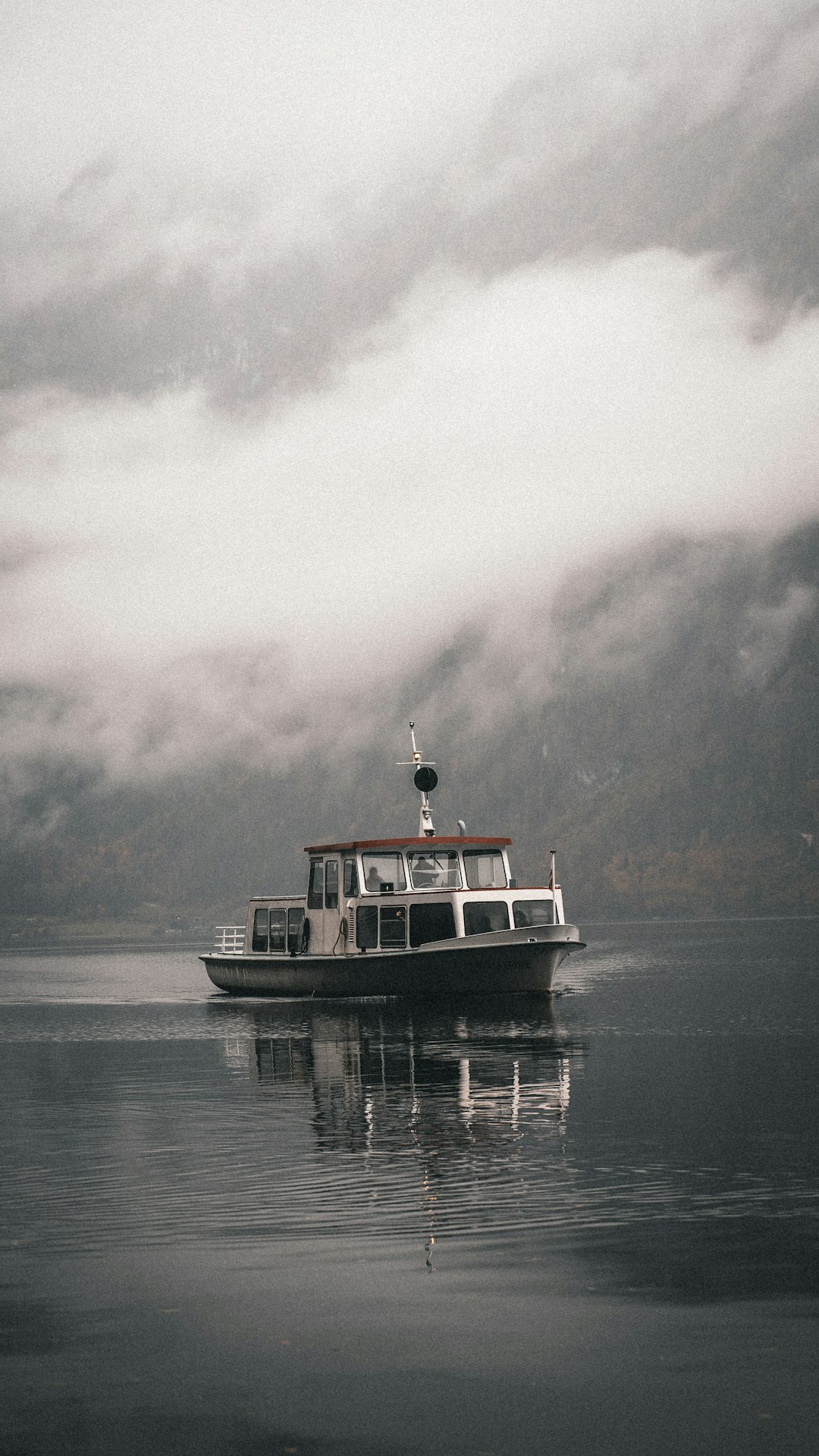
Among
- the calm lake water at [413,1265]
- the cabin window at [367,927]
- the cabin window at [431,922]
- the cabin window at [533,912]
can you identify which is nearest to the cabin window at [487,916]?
the cabin window at [533,912]

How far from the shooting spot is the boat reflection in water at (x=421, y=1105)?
23.9 m

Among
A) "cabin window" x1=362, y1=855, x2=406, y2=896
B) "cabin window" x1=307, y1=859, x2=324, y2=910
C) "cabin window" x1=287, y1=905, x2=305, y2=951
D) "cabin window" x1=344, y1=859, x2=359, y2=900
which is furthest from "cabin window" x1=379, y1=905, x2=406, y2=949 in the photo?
"cabin window" x1=287, y1=905, x2=305, y2=951

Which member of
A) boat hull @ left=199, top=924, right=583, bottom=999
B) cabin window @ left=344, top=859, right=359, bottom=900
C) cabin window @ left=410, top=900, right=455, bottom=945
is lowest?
boat hull @ left=199, top=924, right=583, bottom=999

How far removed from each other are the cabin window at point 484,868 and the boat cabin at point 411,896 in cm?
4

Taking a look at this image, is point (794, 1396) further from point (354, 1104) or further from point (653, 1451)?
point (354, 1104)

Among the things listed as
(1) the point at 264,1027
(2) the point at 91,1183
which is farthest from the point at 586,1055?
(2) the point at 91,1183

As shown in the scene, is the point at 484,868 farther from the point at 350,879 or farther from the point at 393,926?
the point at 350,879

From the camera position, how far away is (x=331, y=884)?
79.3 meters

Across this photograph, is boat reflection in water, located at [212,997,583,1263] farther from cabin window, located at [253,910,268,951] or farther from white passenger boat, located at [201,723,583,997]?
cabin window, located at [253,910,268,951]

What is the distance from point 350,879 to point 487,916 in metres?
7.65

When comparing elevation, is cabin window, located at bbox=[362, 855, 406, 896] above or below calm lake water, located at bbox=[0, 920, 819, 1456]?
above

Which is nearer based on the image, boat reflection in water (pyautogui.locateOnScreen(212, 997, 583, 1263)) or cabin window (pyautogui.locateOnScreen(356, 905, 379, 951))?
boat reflection in water (pyautogui.locateOnScreen(212, 997, 583, 1263))

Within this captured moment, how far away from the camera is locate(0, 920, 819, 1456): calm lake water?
14.1 m

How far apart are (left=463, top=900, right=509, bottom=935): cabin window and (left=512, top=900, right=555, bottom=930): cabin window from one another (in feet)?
1.98
